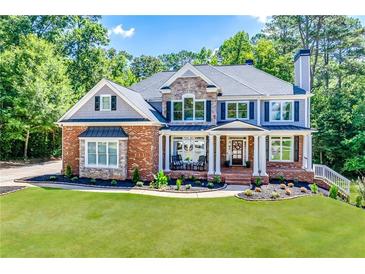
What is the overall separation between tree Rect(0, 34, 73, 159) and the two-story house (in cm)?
923

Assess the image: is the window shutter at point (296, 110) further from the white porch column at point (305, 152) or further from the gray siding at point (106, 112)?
the gray siding at point (106, 112)

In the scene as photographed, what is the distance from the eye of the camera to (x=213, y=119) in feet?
58.2

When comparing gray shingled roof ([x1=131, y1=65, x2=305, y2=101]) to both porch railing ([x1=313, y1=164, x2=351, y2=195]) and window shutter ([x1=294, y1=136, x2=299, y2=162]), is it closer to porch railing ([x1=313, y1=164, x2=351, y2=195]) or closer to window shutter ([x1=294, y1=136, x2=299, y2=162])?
window shutter ([x1=294, y1=136, x2=299, y2=162])

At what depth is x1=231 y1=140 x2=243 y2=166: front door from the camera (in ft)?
62.5

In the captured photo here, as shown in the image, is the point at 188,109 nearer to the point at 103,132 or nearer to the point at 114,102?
the point at 114,102

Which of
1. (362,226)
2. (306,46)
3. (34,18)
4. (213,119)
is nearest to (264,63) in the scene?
(306,46)

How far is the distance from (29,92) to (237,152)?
1861cm

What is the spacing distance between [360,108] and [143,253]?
2233 cm

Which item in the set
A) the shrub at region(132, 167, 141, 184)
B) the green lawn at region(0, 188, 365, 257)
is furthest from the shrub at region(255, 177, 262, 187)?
the shrub at region(132, 167, 141, 184)

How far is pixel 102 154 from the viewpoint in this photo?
15.8 m

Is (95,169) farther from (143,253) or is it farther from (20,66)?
(20,66)

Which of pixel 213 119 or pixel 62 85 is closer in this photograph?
pixel 213 119

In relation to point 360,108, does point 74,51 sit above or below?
above

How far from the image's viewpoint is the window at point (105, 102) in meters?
16.3
